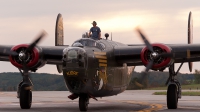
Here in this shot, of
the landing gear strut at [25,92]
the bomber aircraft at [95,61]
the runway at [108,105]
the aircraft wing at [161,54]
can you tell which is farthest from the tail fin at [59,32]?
the aircraft wing at [161,54]

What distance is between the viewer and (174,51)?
93.0ft

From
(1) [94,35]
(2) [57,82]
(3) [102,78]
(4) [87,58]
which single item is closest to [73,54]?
(4) [87,58]

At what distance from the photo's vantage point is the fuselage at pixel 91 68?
24.6 meters

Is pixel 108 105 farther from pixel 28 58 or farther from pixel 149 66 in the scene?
pixel 149 66

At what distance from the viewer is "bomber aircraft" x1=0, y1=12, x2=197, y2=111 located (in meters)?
24.8

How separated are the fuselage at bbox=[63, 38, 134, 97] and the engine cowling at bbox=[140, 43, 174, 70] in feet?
6.12

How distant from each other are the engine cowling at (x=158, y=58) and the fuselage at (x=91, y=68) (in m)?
1.86

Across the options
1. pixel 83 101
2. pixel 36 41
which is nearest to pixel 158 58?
pixel 83 101

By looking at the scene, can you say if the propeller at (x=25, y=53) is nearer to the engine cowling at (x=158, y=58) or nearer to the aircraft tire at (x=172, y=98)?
the engine cowling at (x=158, y=58)

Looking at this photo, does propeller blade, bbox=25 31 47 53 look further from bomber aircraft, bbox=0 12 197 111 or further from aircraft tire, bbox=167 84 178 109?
aircraft tire, bbox=167 84 178 109

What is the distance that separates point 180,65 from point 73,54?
8.55 metres

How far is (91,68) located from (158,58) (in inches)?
162

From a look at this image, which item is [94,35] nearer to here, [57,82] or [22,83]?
[22,83]

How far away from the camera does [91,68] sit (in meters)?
25.5
